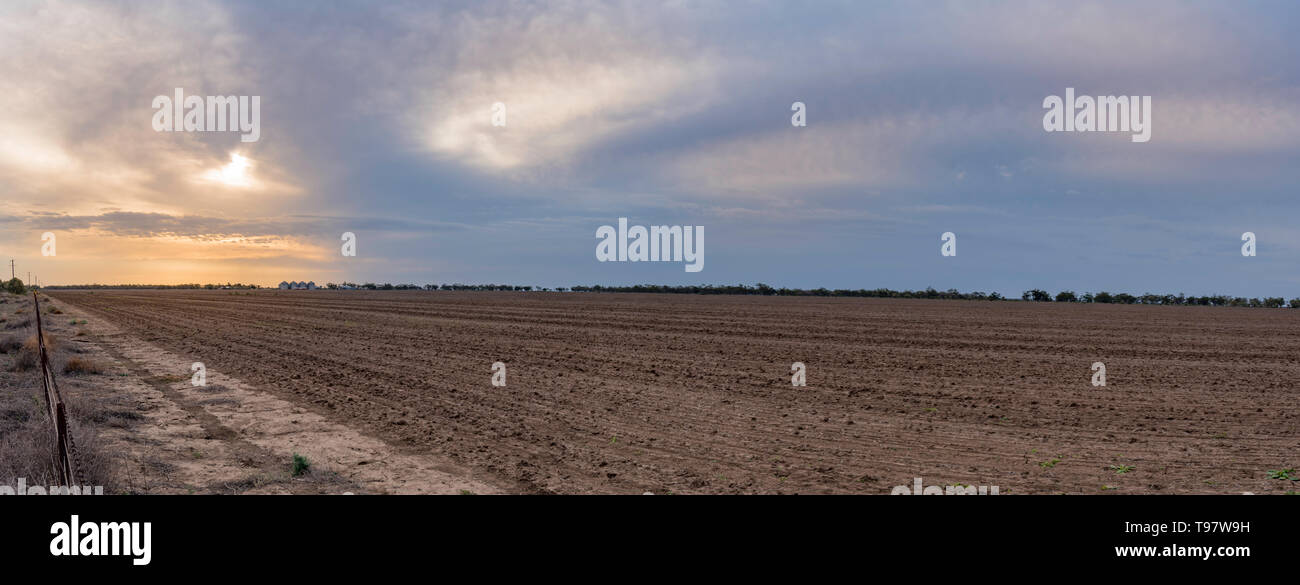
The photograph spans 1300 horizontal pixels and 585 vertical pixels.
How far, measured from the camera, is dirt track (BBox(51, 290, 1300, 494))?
796 cm

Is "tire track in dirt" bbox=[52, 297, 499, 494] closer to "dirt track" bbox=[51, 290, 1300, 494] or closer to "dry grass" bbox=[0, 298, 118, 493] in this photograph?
"dirt track" bbox=[51, 290, 1300, 494]

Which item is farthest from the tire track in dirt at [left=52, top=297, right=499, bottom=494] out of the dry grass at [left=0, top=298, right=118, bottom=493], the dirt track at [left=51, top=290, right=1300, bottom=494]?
the dry grass at [left=0, top=298, right=118, bottom=493]

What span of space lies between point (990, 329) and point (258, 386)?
2948 centimetres

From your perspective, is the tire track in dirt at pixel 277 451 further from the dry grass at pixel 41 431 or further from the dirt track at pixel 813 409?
the dry grass at pixel 41 431

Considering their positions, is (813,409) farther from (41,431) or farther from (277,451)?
(41,431)

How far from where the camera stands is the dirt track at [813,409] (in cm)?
796

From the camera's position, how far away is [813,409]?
11734 mm

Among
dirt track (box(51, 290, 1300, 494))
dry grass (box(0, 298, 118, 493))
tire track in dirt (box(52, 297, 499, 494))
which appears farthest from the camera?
dirt track (box(51, 290, 1300, 494))

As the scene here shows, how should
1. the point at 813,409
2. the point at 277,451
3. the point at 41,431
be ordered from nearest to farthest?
the point at 41,431, the point at 277,451, the point at 813,409

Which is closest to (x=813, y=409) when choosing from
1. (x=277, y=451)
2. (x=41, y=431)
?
(x=277, y=451)

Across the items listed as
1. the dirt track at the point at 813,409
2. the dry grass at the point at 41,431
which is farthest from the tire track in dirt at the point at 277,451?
the dry grass at the point at 41,431

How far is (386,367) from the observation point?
1711 cm

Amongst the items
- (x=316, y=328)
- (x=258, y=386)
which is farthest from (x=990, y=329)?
(x=316, y=328)
